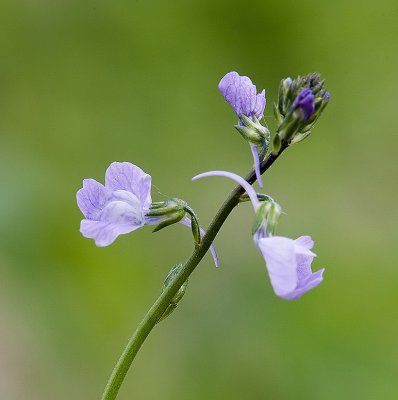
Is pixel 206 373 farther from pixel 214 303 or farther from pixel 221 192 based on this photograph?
pixel 221 192

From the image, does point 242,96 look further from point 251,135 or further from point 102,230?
point 102,230

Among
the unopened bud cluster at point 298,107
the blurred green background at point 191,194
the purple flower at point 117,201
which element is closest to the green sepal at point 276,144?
the unopened bud cluster at point 298,107

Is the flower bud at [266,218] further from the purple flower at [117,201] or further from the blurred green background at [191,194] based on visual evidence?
the blurred green background at [191,194]

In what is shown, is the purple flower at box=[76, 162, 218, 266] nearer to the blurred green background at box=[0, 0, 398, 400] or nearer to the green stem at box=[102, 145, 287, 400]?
the green stem at box=[102, 145, 287, 400]

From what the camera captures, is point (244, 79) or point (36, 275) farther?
point (36, 275)

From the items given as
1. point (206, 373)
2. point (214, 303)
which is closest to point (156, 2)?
point (214, 303)

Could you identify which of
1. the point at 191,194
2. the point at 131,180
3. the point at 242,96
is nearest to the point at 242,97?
the point at 242,96
